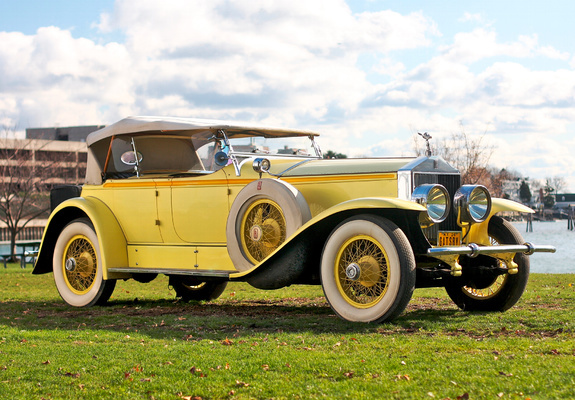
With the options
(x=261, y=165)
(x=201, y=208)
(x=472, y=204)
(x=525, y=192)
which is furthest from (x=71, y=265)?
(x=525, y=192)

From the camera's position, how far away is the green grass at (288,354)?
519 cm

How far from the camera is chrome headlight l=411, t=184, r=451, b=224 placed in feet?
26.5

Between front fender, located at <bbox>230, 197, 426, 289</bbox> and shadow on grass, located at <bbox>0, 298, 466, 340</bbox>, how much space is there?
19.8 inches

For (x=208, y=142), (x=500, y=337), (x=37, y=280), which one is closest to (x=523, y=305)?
(x=500, y=337)

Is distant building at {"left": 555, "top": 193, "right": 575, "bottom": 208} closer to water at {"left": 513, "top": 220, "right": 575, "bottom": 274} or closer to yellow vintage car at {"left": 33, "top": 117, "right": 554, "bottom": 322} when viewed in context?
water at {"left": 513, "top": 220, "right": 575, "bottom": 274}

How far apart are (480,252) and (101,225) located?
5547 millimetres

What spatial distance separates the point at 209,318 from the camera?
892 cm

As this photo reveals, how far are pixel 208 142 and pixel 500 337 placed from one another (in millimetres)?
5310

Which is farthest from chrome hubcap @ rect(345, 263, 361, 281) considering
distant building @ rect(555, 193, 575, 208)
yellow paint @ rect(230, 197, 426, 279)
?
distant building @ rect(555, 193, 575, 208)

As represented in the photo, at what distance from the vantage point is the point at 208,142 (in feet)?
34.7

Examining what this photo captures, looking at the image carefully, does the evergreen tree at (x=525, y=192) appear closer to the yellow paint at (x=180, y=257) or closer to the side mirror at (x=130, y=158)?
the side mirror at (x=130, y=158)

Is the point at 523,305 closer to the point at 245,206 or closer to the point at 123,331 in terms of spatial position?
the point at 245,206

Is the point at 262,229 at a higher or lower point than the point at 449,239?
higher

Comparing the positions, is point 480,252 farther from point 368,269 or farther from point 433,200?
point 368,269
